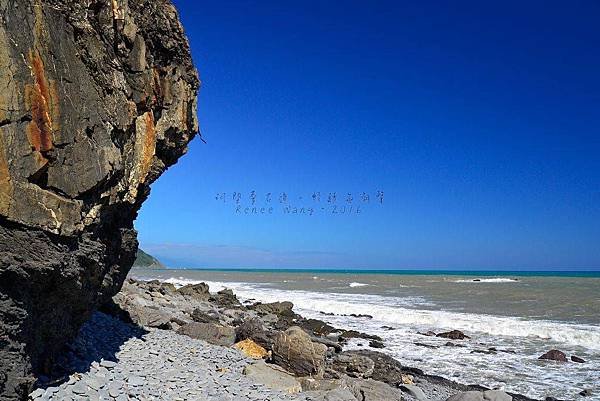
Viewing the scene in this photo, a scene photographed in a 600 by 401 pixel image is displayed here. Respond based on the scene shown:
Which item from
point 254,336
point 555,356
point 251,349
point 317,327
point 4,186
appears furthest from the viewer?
point 317,327

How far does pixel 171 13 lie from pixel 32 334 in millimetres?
6839

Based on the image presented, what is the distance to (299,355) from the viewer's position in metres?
11.5

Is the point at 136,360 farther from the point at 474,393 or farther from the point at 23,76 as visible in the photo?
the point at 474,393

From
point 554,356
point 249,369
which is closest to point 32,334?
point 249,369

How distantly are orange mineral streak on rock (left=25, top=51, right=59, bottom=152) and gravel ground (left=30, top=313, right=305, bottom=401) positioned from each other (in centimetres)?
366

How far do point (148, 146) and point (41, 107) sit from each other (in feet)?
10.1

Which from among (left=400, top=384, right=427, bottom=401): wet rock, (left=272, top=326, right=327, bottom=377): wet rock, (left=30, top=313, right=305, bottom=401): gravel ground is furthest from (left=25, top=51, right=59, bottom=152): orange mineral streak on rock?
(left=400, top=384, right=427, bottom=401): wet rock

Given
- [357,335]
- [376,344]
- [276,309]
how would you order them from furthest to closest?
[276,309] → [357,335] → [376,344]

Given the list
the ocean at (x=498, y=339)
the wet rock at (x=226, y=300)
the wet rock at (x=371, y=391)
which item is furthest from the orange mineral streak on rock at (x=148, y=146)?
the wet rock at (x=226, y=300)

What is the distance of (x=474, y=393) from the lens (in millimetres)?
10617

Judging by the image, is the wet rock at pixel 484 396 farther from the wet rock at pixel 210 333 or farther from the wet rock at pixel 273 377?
the wet rock at pixel 210 333

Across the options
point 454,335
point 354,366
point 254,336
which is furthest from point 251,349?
point 454,335

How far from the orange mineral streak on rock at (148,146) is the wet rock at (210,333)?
6.12 metres

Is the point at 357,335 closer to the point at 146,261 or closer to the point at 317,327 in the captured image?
the point at 317,327
